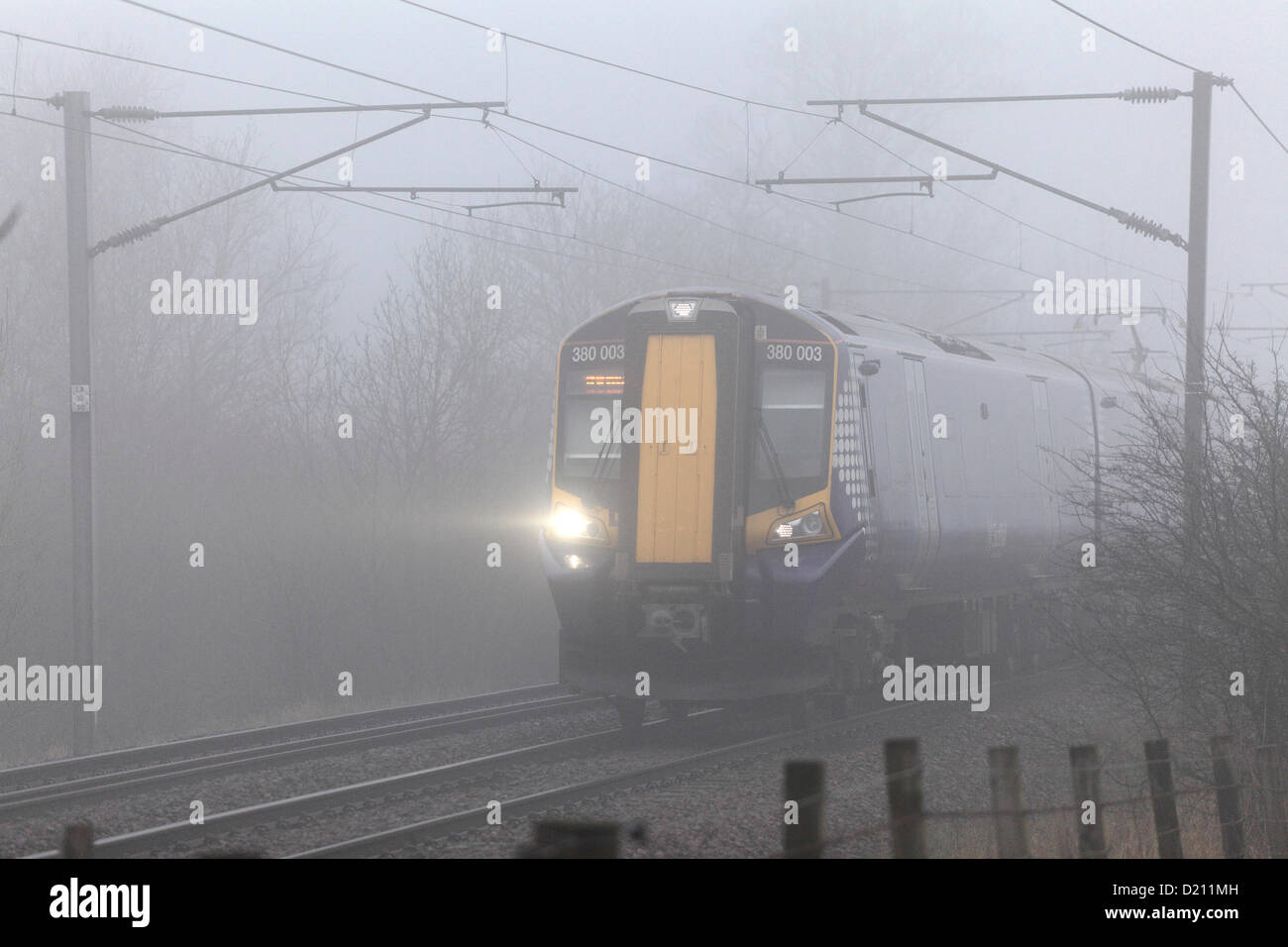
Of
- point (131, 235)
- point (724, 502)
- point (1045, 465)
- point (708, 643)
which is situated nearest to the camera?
point (708, 643)

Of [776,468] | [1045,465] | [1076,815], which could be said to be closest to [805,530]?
[776,468]

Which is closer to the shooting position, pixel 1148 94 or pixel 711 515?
pixel 711 515

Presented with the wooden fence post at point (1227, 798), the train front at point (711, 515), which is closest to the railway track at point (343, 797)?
the train front at point (711, 515)

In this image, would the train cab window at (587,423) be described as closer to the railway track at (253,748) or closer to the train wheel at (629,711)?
the train wheel at (629,711)

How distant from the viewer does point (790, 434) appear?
13211 millimetres

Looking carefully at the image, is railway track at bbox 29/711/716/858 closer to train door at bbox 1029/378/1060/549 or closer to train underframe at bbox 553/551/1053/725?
train underframe at bbox 553/551/1053/725

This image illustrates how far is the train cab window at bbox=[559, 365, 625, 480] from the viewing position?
44.2ft

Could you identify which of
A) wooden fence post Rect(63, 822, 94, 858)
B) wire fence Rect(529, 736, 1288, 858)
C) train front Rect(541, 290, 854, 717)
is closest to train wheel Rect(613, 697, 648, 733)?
train front Rect(541, 290, 854, 717)

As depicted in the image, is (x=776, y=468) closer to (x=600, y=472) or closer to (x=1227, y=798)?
(x=600, y=472)

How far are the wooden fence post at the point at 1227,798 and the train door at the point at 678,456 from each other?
542cm

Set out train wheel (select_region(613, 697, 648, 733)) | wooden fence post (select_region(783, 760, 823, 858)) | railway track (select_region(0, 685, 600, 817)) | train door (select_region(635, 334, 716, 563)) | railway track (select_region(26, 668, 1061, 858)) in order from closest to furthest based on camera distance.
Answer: wooden fence post (select_region(783, 760, 823, 858)) → railway track (select_region(26, 668, 1061, 858)) → railway track (select_region(0, 685, 600, 817)) → train door (select_region(635, 334, 716, 563)) → train wheel (select_region(613, 697, 648, 733))

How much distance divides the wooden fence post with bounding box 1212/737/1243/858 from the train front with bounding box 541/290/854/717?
506 cm

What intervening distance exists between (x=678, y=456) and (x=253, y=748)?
4578 millimetres

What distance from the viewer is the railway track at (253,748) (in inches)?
451
